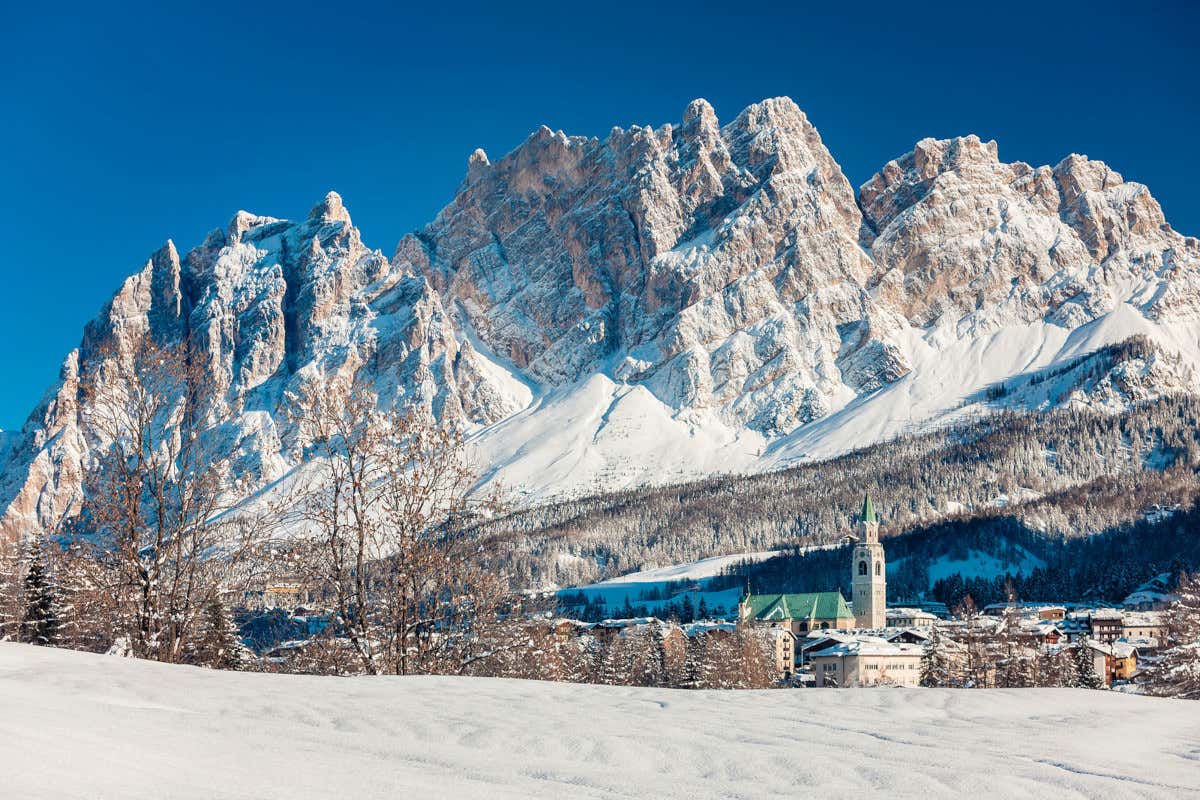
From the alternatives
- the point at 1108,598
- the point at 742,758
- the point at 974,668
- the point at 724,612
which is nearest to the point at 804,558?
the point at 724,612

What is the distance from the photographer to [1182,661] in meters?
44.3

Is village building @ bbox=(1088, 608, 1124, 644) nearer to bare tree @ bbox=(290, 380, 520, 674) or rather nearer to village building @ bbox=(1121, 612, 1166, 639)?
village building @ bbox=(1121, 612, 1166, 639)

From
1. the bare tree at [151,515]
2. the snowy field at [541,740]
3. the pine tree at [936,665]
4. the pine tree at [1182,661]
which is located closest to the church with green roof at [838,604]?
the pine tree at [936,665]

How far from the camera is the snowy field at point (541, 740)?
9461mm

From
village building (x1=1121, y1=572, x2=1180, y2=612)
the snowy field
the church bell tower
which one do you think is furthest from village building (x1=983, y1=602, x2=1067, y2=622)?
the snowy field

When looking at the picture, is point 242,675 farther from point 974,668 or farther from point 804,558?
point 804,558

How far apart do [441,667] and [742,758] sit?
42.1ft

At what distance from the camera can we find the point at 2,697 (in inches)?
483

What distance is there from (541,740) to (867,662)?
83.7 meters

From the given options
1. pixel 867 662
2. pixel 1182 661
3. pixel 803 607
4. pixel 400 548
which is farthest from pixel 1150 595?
pixel 400 548

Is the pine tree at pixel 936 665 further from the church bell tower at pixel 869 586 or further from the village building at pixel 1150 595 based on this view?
the church bell tower at pixel 869 586

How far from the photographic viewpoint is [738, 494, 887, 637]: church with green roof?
14238 cm

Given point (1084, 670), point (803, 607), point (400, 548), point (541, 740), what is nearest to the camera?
point (541, 740)

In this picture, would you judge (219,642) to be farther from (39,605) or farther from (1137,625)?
(1137,625)
